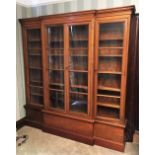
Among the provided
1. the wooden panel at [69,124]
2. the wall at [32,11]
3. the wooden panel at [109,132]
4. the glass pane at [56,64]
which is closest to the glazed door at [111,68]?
the wooden panel at [109,132]

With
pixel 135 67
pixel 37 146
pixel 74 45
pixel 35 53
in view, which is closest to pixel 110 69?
pixel 135 67

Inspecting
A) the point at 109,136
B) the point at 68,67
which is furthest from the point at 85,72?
the point at 109,136

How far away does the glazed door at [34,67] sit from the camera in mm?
3075

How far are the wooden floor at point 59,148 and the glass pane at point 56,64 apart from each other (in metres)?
0.60

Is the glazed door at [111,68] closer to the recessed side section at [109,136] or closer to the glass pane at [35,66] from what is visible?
the recessed side section at [109,136]

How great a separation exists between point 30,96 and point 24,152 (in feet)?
3.76

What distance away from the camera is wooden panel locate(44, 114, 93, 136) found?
2.57 meters

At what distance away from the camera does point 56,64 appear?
283 centimetres

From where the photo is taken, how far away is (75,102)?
2.76 metres

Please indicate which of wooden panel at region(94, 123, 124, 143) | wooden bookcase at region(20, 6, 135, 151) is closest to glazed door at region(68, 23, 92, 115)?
wooden bookcase at region(20, 6, 135, 151)

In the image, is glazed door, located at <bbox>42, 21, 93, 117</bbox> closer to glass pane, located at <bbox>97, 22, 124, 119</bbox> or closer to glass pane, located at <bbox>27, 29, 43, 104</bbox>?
glass pane, located at <bbox>97, 22, 124, 119</bbox>

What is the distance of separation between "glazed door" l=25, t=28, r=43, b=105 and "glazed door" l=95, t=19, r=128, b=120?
4.09 ft

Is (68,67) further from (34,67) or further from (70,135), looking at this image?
(70,135)
